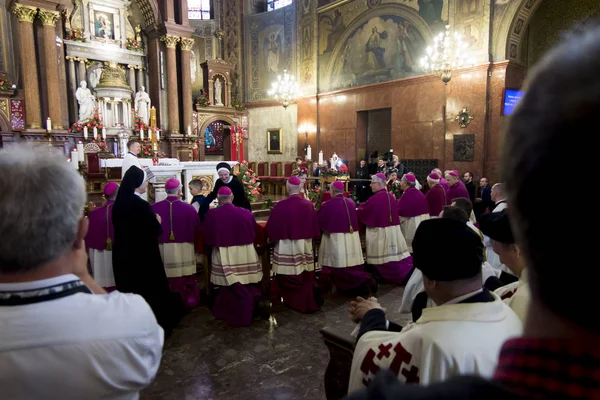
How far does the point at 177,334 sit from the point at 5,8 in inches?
589

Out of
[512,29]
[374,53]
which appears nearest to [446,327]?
[512,29]

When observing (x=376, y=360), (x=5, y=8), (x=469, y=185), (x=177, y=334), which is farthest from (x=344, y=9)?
(x=376, y=360)

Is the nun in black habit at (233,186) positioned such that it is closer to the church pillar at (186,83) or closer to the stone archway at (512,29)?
the stone archway at (512,29)

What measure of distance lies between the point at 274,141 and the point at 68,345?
1851 centimetres

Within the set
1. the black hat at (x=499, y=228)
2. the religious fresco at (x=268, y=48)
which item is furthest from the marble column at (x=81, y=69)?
the black hat at (x=499, y=228)

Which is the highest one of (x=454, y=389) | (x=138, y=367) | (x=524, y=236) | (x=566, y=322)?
(x=524, y=236)

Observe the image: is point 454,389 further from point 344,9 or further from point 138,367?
point 344,9

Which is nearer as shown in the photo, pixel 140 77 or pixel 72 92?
pixel 72 92

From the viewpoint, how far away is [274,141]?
1938cm

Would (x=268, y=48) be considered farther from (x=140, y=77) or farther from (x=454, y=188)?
(x=454, y=188)

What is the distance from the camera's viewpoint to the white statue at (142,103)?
625 inches

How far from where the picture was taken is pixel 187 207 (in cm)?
544

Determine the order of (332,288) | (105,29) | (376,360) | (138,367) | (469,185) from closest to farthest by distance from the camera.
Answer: (138,367), (376,360), (332,288), (469,185), (105,29)

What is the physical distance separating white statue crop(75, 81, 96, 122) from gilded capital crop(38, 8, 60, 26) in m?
2.17
